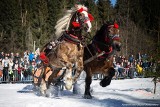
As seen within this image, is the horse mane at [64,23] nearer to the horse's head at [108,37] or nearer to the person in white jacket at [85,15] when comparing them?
the person in white jacket at [85,15]

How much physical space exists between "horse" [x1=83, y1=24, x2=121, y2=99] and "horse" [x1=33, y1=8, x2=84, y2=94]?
0.88 m

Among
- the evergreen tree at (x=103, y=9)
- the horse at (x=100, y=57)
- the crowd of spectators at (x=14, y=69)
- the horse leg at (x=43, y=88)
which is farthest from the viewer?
the evergreen tree at (x=103, y=9)

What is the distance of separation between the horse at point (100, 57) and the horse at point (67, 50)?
88 centimetres

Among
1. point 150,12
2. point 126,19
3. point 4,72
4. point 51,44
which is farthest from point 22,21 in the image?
point 51,44

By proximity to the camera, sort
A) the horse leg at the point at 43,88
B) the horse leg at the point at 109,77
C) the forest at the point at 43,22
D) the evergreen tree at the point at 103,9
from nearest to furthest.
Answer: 1. the horse leg at the point at 109,77
2. the horse leg at the point at 43,88
3. the forest at the point at 43,22
4. the evergreen tree at the point at 103,9

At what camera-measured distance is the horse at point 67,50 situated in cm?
1184

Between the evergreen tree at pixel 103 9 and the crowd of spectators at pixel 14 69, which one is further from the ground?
the evergreen tree at pixel 103 9

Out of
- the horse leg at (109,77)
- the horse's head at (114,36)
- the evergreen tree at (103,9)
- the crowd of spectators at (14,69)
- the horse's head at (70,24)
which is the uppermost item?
the evergreen tree at (103,9)

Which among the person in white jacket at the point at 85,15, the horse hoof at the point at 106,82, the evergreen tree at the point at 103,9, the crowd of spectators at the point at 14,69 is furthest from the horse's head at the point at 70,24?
the evergreen tree at the point at 103,9

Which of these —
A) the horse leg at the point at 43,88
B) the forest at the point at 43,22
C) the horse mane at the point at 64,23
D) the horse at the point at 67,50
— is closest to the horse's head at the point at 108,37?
the horse at the point at 67,50

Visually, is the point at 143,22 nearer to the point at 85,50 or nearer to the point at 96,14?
the point at 96,14

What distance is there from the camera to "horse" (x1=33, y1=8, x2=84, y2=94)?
1184 cm

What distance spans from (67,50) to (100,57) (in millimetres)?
1423

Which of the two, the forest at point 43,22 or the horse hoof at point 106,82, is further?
the forest at point 43,22
